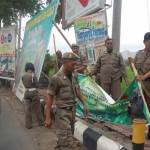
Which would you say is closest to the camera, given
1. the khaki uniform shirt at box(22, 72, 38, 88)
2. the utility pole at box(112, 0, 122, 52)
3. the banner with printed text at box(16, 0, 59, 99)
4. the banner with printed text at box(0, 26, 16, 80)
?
the utility pole at box(112, 0, 122, 52)

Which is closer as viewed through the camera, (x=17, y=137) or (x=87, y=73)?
(x=17, y=137)

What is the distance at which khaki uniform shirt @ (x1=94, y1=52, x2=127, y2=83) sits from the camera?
1124cm

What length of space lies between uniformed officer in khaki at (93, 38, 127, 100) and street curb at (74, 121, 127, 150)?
2480 mm

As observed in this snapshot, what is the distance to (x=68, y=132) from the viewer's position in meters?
7.23

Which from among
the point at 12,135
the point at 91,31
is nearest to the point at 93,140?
the point at 12,135

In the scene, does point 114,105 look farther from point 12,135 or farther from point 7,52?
point 7,52

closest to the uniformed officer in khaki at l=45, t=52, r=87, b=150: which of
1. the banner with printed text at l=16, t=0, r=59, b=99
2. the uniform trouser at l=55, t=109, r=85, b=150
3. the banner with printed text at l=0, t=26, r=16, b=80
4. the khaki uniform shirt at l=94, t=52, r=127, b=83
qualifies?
the uniform trouser at l=55, t=109, r=85, b=150

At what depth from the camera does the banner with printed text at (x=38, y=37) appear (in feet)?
43.6

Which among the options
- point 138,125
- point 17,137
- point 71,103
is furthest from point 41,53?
point 138,125

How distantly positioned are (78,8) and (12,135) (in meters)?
3.97

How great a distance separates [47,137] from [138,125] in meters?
4.81

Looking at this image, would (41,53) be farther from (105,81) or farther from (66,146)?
(66,146)

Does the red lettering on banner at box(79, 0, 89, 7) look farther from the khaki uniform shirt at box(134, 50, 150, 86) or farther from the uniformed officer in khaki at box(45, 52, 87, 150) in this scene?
the uniformed officer in khaki at box(45, 52, 87, 150)

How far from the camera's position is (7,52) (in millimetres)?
21625
